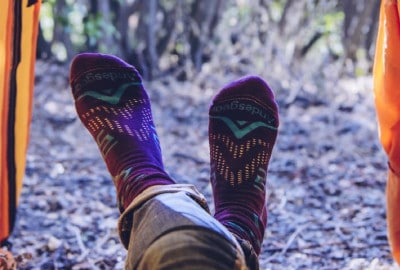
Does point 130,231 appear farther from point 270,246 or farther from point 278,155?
point 278,155

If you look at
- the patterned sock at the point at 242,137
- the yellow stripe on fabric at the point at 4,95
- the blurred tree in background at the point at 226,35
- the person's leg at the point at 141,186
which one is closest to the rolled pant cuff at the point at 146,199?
the person's leg at the point at 141,186

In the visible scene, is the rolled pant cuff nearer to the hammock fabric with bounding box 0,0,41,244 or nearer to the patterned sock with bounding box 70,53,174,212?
the patterned sock with bounding box 70,53,174,212

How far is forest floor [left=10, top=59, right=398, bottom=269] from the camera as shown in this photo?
1.34m

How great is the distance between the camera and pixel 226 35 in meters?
2.68

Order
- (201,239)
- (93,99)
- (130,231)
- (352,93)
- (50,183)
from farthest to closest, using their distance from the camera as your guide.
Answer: (352,93) < (50,183) < (93,99) < (130,231) < (201,239)

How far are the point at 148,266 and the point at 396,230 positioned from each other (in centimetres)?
50

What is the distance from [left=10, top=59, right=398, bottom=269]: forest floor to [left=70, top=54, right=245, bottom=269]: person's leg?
30 centimetres

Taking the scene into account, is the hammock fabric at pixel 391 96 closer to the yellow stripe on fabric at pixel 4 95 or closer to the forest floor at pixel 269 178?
the forest floor at pixel 269 178

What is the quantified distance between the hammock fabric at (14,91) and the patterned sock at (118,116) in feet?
0.32

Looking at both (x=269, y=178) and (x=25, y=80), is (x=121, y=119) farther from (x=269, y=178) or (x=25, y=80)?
(x=269, y=178)

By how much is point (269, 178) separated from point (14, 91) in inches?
34.7

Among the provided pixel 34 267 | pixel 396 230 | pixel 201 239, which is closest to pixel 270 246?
pixel 396 230

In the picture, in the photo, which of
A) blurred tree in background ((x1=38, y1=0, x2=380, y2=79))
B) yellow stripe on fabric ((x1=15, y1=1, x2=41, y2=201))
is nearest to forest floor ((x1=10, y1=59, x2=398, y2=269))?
blurred tree in background ((x1=38, y1=0, x2=380, y2=79))

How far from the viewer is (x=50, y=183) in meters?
1.74
